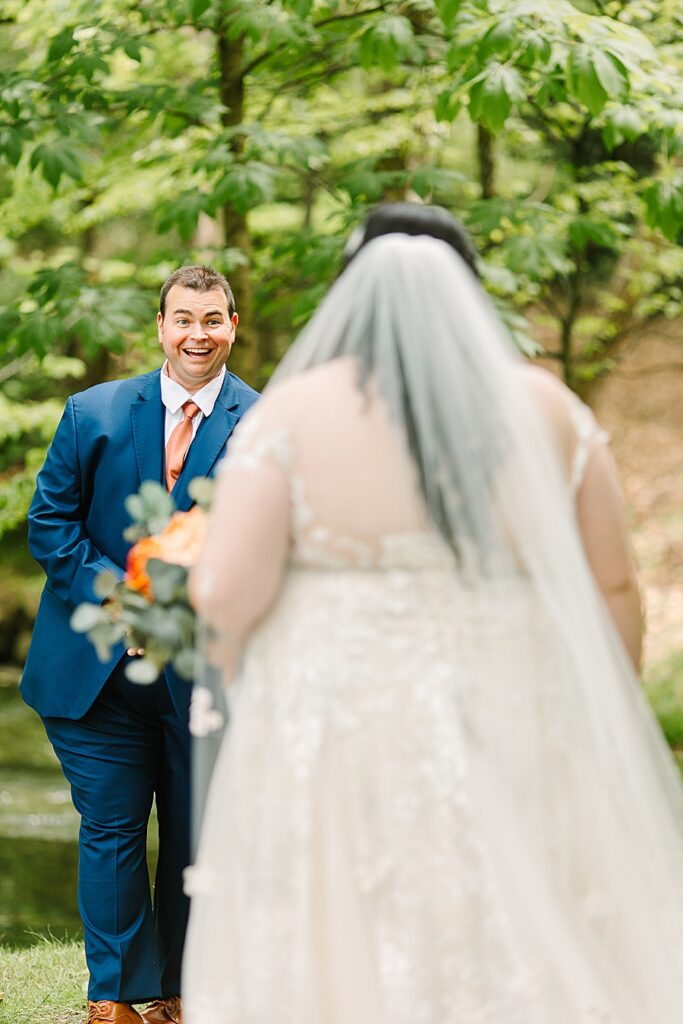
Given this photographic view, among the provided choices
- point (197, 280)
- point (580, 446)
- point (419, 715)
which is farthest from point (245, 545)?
point (197, 280)

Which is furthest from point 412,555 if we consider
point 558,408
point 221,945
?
point 221,945

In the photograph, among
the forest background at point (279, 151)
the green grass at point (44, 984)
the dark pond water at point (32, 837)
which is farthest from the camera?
the dark pond water at point (32, 837)

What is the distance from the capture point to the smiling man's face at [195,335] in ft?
12.7

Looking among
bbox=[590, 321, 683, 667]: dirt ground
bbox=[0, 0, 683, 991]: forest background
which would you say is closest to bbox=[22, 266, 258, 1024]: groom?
bbox=[0, 0, 683, 991]: forest background

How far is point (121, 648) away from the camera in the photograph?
148 inches

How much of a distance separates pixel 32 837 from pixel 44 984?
485cm

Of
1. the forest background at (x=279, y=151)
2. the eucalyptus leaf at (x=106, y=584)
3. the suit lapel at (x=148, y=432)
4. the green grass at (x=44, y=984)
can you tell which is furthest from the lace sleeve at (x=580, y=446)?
the green grass at (x=44, y=984)

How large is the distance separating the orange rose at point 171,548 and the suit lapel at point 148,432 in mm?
1106

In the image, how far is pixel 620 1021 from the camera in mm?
2432

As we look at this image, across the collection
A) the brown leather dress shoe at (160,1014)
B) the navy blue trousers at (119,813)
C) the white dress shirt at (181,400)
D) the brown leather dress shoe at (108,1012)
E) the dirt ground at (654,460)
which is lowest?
the dirt ground at (654,460)

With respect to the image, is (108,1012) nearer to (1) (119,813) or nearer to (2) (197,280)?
(1) (119,813)

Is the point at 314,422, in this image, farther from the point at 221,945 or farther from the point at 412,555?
the point at 221,945

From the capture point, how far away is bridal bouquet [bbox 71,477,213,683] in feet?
8.80

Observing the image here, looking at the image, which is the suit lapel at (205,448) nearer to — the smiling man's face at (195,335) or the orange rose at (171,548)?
the smiling man's face at (195,335)
